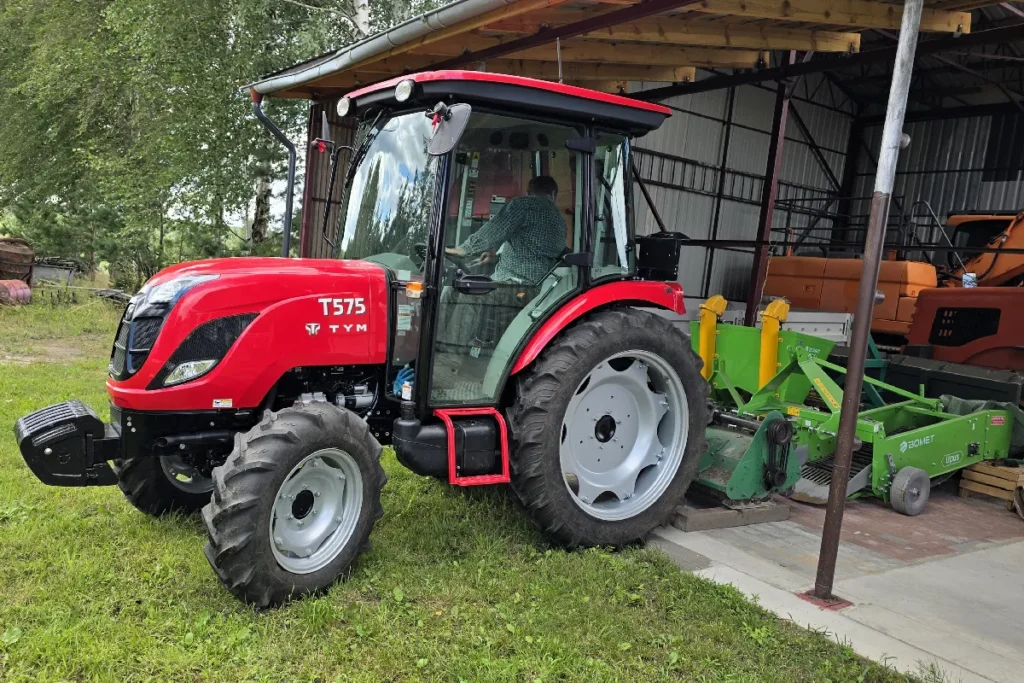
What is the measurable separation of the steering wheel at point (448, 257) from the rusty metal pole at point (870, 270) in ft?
6.05

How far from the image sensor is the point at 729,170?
16938mm

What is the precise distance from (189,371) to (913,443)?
15.0 feet

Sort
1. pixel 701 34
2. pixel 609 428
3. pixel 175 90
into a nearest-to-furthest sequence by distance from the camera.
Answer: pixel 609 428, pixel 701 34, pixel 175 90

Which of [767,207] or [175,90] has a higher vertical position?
[175,90]

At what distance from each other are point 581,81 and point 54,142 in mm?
11861

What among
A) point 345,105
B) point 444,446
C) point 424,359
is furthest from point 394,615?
point 345,105

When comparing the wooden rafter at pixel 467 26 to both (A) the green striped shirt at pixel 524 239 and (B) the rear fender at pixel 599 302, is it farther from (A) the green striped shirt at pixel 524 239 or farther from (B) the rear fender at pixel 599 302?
(B) the rear fender at pixel 599 302

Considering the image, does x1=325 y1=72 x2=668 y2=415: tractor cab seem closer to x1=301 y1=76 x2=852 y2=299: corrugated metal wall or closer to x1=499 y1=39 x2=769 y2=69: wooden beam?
x1=499 y1=39 x2=769 y2=69: wooden beam

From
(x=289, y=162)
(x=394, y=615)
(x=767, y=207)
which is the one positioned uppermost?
(x=767, y=207)

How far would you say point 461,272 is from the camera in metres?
3.78

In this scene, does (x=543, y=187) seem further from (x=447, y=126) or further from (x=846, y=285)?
(x=846, y=285)

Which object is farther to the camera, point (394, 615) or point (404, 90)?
point (404, 90)

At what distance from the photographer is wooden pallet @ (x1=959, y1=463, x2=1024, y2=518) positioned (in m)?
5.50

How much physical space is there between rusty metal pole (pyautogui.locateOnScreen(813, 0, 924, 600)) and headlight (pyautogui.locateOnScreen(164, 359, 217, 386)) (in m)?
2.91
